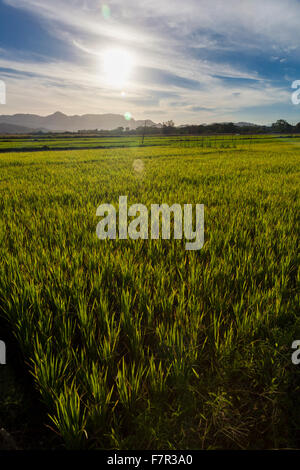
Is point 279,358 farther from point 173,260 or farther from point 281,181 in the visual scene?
point 281,181

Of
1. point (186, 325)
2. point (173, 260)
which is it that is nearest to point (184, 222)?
point (173, 260)

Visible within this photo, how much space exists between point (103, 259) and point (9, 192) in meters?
4.60

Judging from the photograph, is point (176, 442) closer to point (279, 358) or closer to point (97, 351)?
point (97, 351)

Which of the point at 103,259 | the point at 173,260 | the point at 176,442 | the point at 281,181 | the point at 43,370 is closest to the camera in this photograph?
the point at 176,442

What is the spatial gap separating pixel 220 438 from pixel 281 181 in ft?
21.8

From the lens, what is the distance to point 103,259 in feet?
7.59

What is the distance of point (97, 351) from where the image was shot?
4.57 ft

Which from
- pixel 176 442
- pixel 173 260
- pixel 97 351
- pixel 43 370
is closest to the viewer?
pixel 176 442

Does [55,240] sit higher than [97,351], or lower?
higher

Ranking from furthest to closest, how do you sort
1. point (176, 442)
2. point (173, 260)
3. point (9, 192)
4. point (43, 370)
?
point (9, 192) < point (173, 260) < point (43, 370) < point (176, 442)

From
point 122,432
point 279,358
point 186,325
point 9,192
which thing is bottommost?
point 122,432

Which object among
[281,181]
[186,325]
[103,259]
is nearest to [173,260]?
[103,259]

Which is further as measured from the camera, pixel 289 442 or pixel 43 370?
pixel 43 370

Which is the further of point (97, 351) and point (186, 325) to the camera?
point (186, 325)
